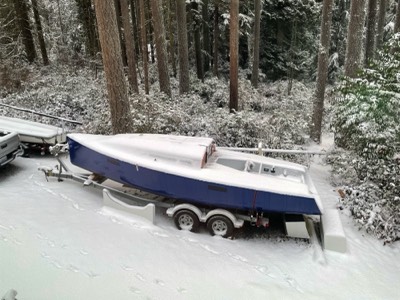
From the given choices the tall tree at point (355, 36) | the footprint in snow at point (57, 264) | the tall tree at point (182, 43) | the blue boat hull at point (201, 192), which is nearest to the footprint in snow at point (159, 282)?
the footprint in snow at point (57, 264)

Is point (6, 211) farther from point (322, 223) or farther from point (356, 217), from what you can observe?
point (356, 217)

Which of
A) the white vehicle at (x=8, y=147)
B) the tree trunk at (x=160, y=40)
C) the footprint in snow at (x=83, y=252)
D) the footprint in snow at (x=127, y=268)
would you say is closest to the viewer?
the footprint in snow at (x=127, y=268)

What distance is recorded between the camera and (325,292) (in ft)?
14.9

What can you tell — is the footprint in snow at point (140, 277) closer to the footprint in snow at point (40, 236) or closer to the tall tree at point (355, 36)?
the footprint in snow at point (40, 236)

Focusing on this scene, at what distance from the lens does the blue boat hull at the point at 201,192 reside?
5.22 meters

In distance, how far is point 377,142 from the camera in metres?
6.39

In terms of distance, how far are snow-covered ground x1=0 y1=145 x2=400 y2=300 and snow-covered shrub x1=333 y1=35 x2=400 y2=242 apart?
0.39 metres

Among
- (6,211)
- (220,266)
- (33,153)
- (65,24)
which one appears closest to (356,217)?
(220,266)

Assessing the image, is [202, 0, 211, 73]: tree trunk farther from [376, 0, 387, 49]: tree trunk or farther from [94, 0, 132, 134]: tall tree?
[94, 0, 132, 134]: tall tree

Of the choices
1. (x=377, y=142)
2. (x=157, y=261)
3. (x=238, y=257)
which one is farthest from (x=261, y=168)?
(x=157, y=261)

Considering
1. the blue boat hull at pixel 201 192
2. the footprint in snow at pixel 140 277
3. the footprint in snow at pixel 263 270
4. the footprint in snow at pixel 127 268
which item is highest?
the blue boat hull at pixel 201 192

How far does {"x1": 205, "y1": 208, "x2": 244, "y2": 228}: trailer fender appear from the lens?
18.0 ft

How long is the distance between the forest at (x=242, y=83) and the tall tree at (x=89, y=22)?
0.25ft

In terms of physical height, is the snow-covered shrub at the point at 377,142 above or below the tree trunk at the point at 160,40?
below
